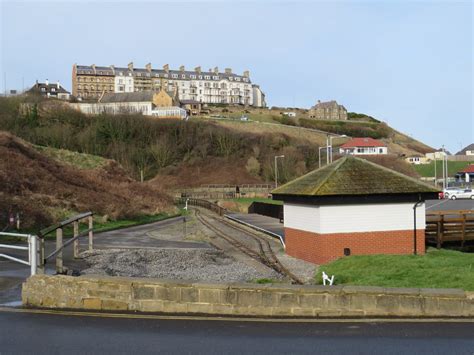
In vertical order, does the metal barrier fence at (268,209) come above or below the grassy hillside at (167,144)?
below

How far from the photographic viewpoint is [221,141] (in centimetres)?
12006

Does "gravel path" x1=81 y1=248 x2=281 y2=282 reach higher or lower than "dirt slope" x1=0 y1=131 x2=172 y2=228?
lower

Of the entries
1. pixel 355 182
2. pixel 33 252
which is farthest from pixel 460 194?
pixel 33 252

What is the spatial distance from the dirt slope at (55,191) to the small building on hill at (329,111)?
139 m

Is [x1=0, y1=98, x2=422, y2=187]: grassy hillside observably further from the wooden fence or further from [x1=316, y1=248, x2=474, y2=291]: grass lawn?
[x1=316, y1=248, x2=474, y2=291]: grass lawn

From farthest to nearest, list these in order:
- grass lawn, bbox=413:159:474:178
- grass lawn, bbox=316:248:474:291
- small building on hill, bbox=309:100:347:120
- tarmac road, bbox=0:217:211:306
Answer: small building on hill, bbox=309:100:347:120 < grass lawn, bbox=413:159:474:178 < grass lawn, bbox=316:248:474:291 < tarmac road, bbox=0:217:211:306

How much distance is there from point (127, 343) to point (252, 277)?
31.0 ft

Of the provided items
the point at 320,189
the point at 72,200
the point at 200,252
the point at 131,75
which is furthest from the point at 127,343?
the point at 131,75

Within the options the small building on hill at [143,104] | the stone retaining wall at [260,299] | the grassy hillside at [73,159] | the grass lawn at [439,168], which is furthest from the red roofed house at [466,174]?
the stone retaining wall at [260,299]

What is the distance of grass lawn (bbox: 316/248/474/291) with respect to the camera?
45.8 feet

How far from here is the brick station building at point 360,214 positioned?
66.3 ft

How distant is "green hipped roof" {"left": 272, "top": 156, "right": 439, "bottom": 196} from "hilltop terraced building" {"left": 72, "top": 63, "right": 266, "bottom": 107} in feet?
471

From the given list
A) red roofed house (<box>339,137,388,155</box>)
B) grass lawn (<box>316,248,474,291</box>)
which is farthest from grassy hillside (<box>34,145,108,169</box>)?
red roofed house (<box>339,137,388,155</box>)

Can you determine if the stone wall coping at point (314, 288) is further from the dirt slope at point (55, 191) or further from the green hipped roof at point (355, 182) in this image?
the dirt slope at point (55, 191)
